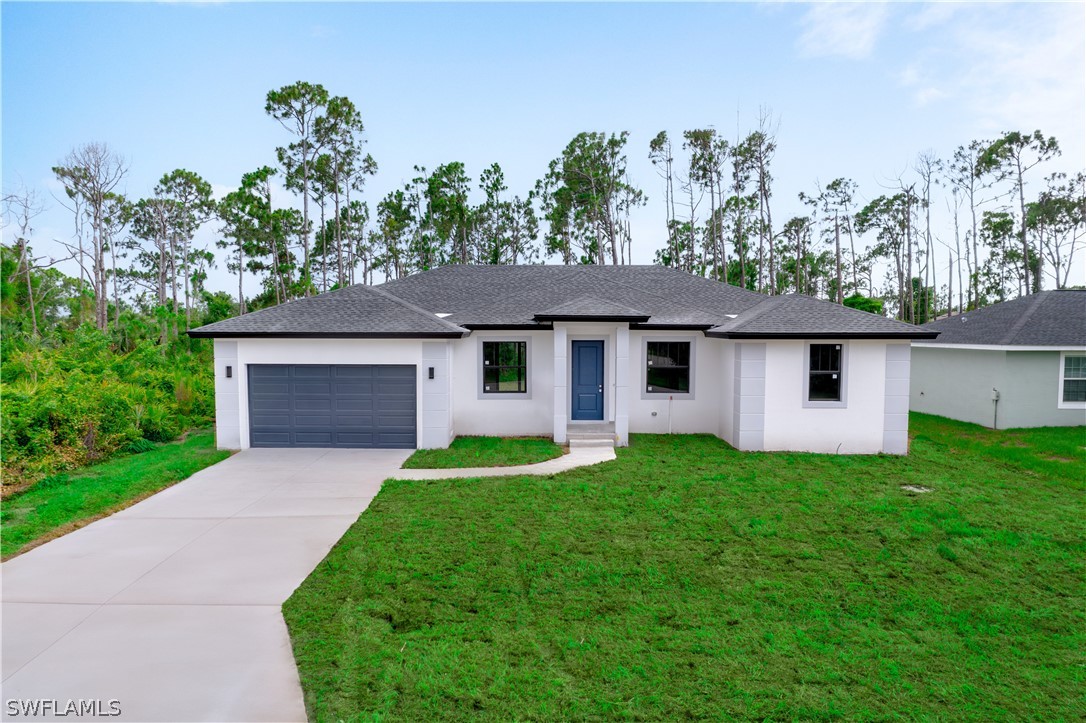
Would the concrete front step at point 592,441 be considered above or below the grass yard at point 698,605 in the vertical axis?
above

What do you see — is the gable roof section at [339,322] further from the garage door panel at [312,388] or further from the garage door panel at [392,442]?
the garage door panel at [392,442]

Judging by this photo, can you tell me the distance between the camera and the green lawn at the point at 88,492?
6621 mm

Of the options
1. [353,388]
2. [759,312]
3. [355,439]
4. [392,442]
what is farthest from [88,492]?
[759,312]

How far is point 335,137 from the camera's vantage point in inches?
1069

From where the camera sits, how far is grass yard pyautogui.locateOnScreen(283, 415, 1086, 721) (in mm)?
3520

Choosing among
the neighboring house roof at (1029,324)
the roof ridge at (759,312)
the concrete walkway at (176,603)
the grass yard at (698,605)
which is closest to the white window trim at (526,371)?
the grass yard at (698,605)

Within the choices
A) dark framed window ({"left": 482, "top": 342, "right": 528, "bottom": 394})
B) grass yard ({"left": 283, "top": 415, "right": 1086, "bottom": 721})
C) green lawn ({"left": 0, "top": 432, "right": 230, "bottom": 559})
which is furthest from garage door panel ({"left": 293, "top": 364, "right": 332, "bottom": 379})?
grass yard ({"left": 283, "top": 415, "right": 1086, "bottom": 721})

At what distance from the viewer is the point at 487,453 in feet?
36.3

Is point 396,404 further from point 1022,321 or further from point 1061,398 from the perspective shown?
point 1061,398

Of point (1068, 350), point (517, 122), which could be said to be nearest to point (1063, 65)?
point (1068, 350)

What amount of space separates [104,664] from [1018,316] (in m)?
21.9

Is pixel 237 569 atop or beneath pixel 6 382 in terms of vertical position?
beneath

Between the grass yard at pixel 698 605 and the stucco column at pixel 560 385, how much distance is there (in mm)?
3368

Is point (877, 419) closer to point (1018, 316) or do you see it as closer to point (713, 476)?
point (713, 476)
